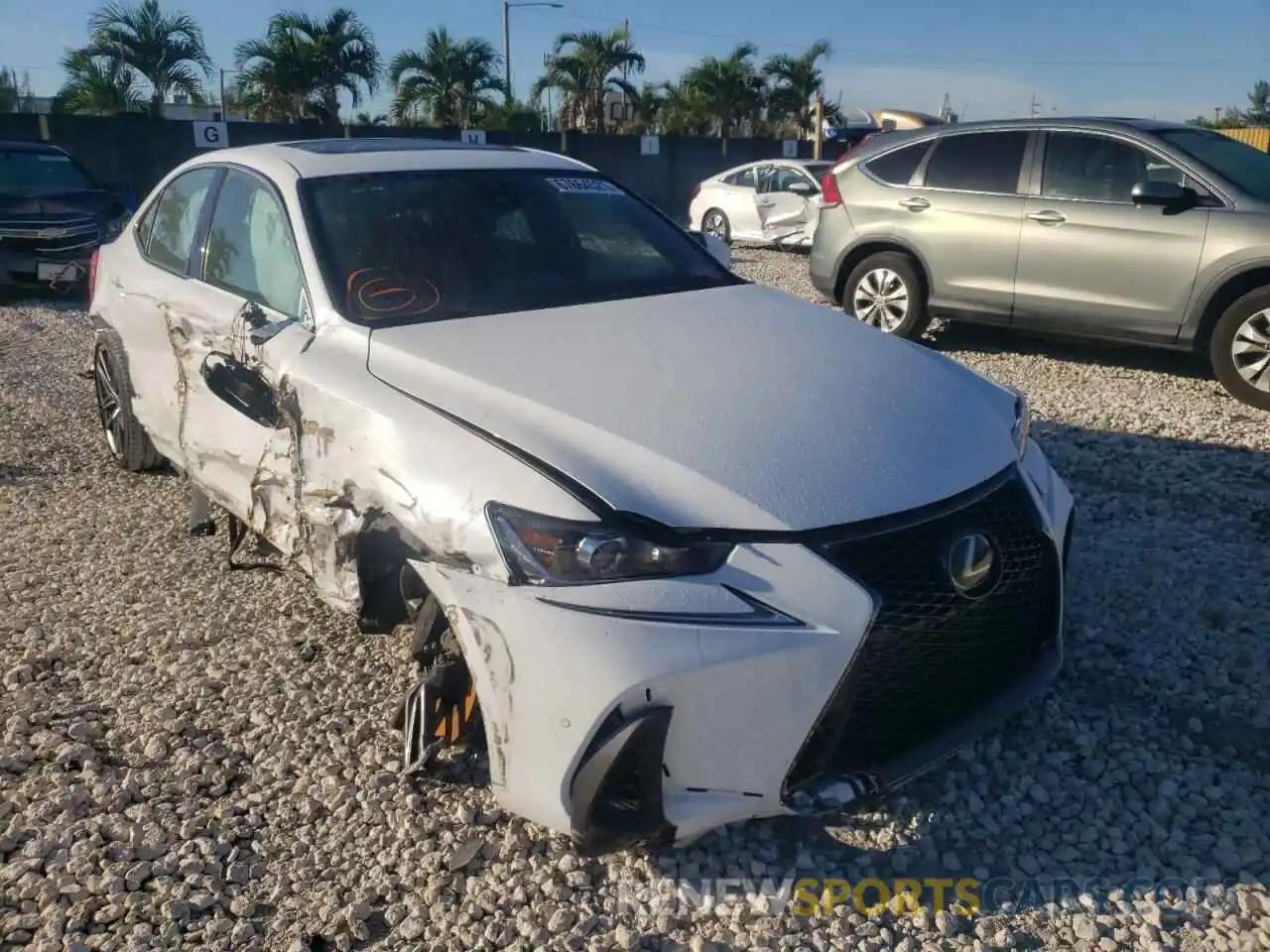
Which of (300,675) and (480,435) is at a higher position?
(480,435)

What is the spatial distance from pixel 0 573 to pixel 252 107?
24.9 m

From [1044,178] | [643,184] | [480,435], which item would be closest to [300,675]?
[480,435]

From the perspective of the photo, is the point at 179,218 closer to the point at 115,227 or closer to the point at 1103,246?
the point at 1103,246

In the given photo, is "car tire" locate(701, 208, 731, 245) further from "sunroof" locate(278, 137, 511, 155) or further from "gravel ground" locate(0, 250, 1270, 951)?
"gravel ground" locate(0, 250, 1270, 951)

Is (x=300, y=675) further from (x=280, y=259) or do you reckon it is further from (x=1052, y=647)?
(x=1052, y=647)

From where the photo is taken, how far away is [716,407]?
9.31 ft

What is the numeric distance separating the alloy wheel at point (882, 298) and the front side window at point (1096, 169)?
124cm

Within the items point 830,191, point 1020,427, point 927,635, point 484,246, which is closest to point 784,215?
point 830,191

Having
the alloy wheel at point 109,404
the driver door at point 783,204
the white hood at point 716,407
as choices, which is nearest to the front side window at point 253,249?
the white hood at point 716,407

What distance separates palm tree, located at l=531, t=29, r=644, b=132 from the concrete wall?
707 cm

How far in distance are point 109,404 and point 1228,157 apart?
708 centimetres

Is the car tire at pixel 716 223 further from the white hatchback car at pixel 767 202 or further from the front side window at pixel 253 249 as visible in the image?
the front side window at pixel 253 249

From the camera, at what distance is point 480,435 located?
2654 mm

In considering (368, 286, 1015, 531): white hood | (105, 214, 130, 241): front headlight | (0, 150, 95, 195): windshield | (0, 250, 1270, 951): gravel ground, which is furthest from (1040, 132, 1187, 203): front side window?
(0, 150, 95, 195): windshield
